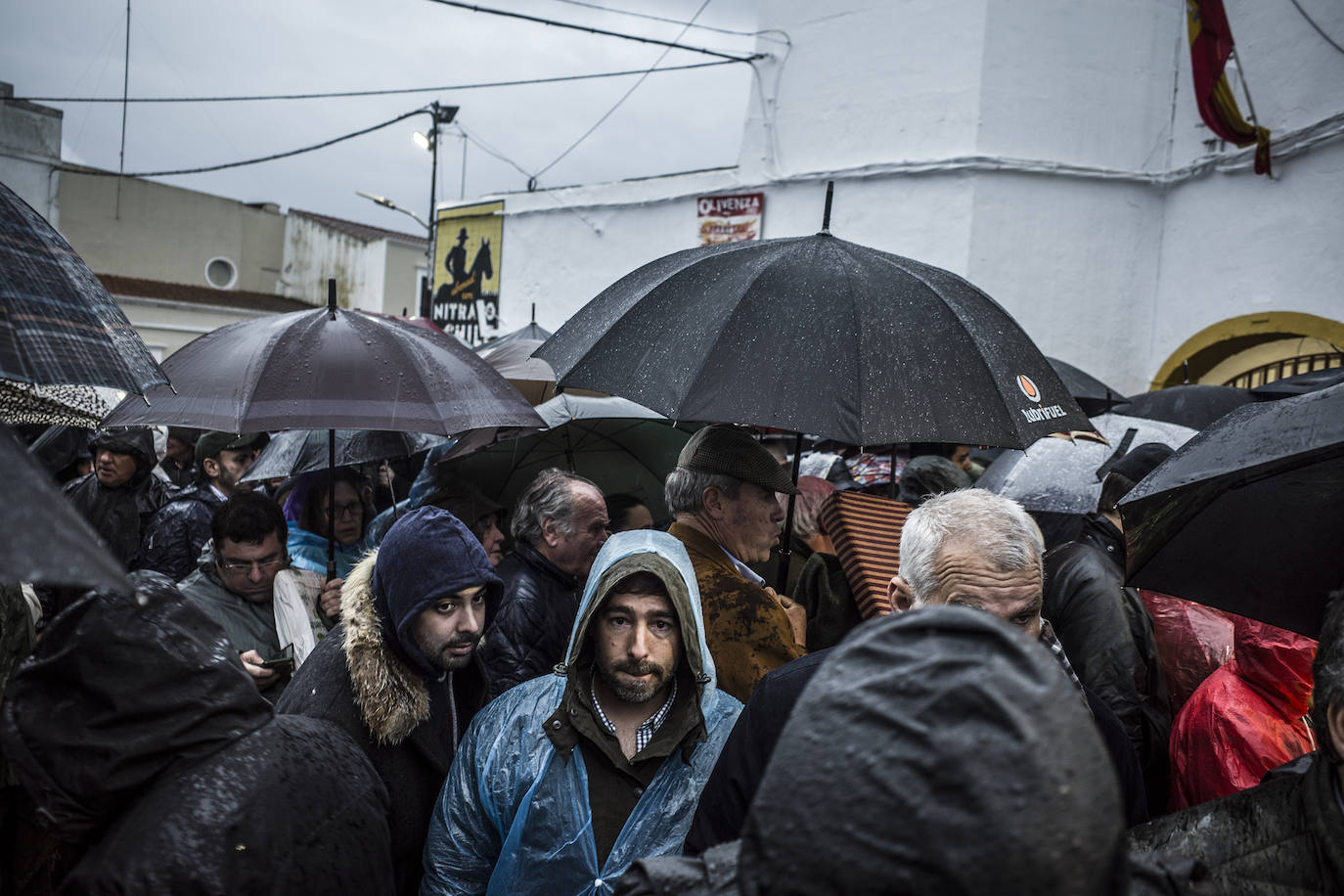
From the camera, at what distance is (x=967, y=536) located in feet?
7.45

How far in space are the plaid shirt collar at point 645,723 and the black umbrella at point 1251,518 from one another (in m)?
1.30

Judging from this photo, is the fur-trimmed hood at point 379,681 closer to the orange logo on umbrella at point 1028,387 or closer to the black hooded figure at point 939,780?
the black hooded figure at point 939,780

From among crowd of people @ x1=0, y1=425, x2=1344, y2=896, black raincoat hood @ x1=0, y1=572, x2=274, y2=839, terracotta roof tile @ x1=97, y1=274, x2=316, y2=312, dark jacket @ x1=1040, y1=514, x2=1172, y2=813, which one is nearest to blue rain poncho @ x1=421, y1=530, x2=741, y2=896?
crowd of people @ x1=0, y1=425, x2=1344, y2=896

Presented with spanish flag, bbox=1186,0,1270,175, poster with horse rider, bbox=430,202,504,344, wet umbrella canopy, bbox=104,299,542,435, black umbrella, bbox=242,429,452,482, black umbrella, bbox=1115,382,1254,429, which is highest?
spanish flag, bbox=1186,0,1270,175

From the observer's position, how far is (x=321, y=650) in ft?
9.09

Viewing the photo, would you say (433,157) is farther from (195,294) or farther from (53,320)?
(53,320)

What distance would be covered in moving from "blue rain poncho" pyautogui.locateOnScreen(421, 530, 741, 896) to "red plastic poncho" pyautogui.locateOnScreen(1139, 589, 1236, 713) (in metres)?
1.92

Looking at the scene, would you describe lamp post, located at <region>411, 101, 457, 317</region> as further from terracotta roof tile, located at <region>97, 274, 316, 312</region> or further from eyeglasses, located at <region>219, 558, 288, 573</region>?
eyeglasses, located at <region>219, 558, 288, 573</region>

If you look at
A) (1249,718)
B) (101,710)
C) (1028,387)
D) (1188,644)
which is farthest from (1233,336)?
(101,710)

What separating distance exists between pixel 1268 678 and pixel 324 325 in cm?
Result: 345

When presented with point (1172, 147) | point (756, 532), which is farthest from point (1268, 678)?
point (1172, 147)

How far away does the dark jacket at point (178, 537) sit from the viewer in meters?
5.04

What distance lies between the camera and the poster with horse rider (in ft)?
60.6

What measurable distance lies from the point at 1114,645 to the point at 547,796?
6.76ft
